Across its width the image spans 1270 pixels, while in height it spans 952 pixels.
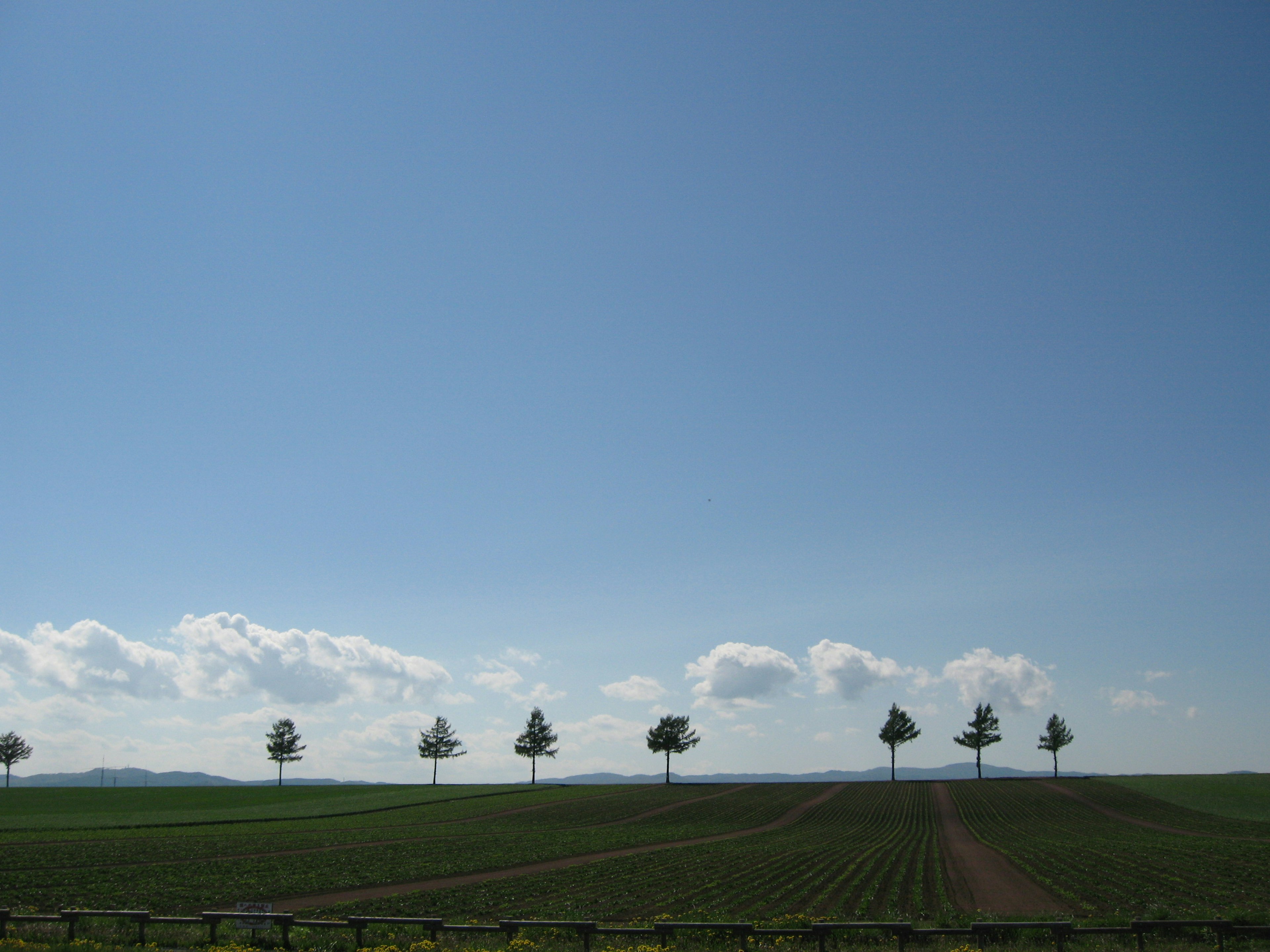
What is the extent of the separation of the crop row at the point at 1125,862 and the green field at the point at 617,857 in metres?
0.21

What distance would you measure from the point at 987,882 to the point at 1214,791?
245 ft

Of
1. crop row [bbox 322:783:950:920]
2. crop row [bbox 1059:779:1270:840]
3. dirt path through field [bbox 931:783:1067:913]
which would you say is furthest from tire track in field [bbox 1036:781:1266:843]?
crop row [bbox 322:783:950:920]

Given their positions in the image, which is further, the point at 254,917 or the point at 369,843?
the point at 369,843

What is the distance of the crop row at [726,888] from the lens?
1103 inches

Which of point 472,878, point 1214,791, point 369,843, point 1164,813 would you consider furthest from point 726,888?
point 1214,791

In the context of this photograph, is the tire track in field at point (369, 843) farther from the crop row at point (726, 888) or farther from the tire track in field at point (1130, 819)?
the tire track in field at point (1130, 819)

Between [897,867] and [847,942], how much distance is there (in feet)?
67.1

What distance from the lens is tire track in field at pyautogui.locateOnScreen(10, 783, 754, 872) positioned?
1508 inches

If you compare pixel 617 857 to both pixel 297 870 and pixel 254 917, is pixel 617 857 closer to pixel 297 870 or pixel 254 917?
pixel 297 870

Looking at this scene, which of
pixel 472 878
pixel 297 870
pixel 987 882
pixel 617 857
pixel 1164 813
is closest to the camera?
pixel 987 882

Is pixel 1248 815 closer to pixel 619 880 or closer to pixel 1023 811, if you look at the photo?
pixel 1023 811

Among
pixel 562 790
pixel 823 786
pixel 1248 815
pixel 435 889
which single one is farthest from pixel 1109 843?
pixel 562 790

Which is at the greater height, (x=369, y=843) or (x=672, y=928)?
(x=672, y=928)

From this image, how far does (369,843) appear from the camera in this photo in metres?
51.1
